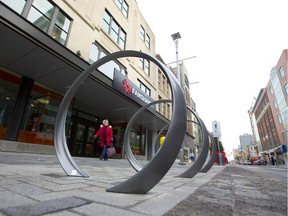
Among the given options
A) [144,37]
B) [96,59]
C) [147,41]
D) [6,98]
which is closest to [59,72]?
[6,98]

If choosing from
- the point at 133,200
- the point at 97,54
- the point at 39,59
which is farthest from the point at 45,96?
the point at 133,200

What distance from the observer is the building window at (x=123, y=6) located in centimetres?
1532

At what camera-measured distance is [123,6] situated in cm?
1611

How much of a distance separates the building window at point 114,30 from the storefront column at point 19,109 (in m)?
7.23

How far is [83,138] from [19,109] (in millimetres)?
5485

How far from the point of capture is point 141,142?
18.0 m

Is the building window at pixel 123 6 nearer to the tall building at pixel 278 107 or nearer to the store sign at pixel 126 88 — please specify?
the store sign at pixel 126 88

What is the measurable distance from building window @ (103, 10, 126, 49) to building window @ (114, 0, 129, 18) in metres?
2.16

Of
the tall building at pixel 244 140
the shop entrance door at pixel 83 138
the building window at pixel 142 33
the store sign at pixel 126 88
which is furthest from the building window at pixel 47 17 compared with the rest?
the tall building at pixel 244 140

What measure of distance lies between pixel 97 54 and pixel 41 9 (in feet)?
12.7

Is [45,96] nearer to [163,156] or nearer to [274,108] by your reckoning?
[163,156]

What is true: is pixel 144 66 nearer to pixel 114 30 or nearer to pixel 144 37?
pixel 144 37

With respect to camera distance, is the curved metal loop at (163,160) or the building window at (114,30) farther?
the building window at (114,30)

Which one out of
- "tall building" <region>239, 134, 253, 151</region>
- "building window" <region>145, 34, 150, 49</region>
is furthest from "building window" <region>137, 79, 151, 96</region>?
"tall building" <region>239, 134, 253, 151</region>
